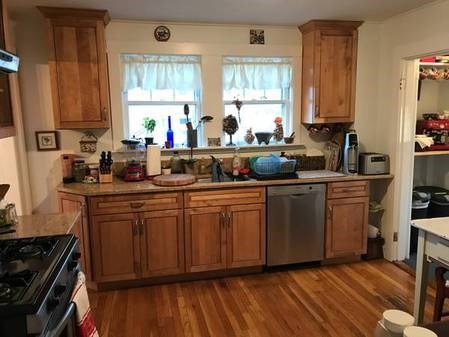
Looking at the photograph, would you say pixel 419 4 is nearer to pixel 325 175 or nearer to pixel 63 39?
pixel 325 175

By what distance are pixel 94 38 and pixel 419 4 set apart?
2.73m

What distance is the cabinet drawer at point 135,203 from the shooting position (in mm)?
3010

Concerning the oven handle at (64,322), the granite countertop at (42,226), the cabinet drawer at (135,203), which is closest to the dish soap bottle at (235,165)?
the cabinet drawer at (135,203)

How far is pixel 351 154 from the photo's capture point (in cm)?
357

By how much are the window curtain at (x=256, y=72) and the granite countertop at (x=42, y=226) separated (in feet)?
6.79

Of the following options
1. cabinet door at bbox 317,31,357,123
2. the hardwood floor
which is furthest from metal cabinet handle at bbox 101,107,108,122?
cabinet door at bbox 317,31,357,123

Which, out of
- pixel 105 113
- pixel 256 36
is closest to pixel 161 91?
pixel 105 113

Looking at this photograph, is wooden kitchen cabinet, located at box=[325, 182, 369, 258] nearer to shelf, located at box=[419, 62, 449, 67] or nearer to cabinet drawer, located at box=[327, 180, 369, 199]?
cabinet drawer, located at box=[327, 180, 369, 199]

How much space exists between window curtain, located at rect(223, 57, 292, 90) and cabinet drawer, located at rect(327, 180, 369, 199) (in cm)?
116

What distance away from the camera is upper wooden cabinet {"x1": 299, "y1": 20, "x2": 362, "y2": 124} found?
353 centimetres

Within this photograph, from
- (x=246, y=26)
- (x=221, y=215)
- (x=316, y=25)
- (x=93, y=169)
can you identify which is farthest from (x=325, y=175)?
(x=93, y=169)

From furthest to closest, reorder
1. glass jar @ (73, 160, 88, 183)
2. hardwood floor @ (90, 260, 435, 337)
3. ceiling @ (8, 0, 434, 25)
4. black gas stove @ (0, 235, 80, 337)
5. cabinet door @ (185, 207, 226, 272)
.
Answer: glass jar @ (73, 160, 88, 183), cabinet door @ (185, 207, 226, 272), ceiling @ (8, 0, 434, 25), hardwood floor @ (90, 260, 435, 337), black gas stove @ (0, 235, 80, 337)

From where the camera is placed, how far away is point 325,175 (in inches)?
139

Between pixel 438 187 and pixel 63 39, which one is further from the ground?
pixel 63 39
